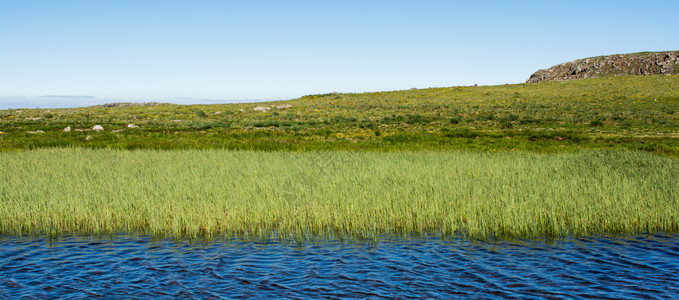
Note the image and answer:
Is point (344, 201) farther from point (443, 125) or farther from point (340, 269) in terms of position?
point (443, 125)

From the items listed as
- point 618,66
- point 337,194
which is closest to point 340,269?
point 337,194

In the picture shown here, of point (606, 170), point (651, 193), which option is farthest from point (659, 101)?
point (651, 193)

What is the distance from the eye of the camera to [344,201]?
499 inches

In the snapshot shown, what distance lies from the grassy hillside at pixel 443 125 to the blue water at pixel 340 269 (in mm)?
18360

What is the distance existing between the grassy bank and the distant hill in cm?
12563

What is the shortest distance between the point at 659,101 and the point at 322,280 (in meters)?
69.7

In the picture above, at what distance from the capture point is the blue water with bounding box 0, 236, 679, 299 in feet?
25.7

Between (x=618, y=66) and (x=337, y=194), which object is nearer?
(x=337, y=194)

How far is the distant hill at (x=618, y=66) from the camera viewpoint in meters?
124

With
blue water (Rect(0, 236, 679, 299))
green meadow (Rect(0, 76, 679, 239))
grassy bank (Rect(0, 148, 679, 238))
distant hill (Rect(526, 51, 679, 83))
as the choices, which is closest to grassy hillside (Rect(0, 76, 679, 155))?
green meadow (Rect(0, 76, 679, 239))

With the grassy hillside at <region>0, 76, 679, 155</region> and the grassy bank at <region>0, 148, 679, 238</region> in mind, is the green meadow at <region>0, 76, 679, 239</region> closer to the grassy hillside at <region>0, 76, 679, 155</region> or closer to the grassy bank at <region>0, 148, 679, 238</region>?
the grassy bank at <region>0, 148, 679, 238</region>

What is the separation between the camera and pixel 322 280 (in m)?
8.27

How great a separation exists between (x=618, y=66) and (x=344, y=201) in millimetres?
142134

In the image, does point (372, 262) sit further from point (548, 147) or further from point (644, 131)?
point (644, 131)
